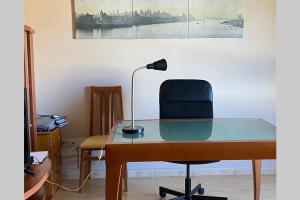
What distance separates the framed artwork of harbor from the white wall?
0.24 feet

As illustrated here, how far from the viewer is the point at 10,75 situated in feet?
1.89

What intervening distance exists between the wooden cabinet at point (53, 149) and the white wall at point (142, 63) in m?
0.34

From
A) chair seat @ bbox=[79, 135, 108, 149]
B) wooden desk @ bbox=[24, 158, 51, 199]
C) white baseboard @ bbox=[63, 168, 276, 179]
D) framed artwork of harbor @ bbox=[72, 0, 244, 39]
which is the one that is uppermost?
framed artwork of harbor @ bbox=[72, 0, 244, 39]

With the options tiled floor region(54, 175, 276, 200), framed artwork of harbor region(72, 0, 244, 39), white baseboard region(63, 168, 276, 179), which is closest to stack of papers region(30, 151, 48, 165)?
tiled floor region(54, 175, 276, 200)

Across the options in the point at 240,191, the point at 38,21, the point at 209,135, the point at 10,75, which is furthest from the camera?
the point at 38,21

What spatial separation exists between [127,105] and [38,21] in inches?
48.6

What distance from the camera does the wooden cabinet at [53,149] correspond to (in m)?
2.91

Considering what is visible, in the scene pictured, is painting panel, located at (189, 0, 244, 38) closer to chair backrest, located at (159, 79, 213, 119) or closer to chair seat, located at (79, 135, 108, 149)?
chair backrest, located at (159, 79, 213, 119)

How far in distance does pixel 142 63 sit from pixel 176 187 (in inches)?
50.7

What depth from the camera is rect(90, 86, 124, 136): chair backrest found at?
3391mm

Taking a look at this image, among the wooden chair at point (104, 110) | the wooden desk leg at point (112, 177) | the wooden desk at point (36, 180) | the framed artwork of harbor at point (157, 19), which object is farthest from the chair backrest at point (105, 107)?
the wooden desk leg at point (112, 177)

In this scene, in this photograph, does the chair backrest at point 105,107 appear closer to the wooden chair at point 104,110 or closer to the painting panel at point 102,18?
the wooden chair at point 104,110

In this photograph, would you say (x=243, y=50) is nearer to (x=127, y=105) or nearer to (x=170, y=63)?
(x=170, y=63)

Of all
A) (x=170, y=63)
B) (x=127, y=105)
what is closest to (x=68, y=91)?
(x=127, y=105)
